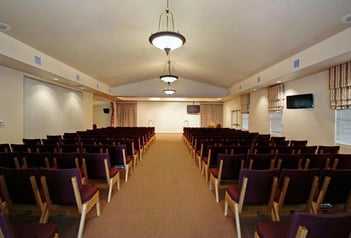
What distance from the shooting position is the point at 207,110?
17.5 meters

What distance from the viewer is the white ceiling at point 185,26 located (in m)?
3.74

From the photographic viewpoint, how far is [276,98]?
8258 mm

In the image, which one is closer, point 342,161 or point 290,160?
point 290,160

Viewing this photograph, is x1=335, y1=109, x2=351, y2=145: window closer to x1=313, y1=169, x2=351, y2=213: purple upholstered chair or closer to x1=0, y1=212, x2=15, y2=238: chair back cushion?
x1=313, y1=169, x2=351, y2=213: purple upholstered chair

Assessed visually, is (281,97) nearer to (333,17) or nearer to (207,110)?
(333,17)

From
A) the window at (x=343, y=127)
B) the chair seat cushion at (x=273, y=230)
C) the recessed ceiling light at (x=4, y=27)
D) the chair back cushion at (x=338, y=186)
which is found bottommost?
the chair seat cushion at (x=273, y=230)

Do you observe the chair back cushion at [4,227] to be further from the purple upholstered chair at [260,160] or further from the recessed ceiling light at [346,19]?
the recessed ceiling light at [346,19]

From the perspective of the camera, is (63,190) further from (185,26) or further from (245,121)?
(245,121)

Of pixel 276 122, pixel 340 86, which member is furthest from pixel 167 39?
pixel 276 122

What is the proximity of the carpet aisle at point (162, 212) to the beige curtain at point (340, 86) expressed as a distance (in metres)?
3.71

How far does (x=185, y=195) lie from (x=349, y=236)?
2.66m

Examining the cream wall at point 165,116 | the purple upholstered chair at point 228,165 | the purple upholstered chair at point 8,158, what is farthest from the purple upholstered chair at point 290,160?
the cream wall at point 165,116

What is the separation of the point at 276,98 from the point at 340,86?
10.2 ft

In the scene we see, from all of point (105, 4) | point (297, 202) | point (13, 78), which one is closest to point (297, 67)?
point (297, 202)
